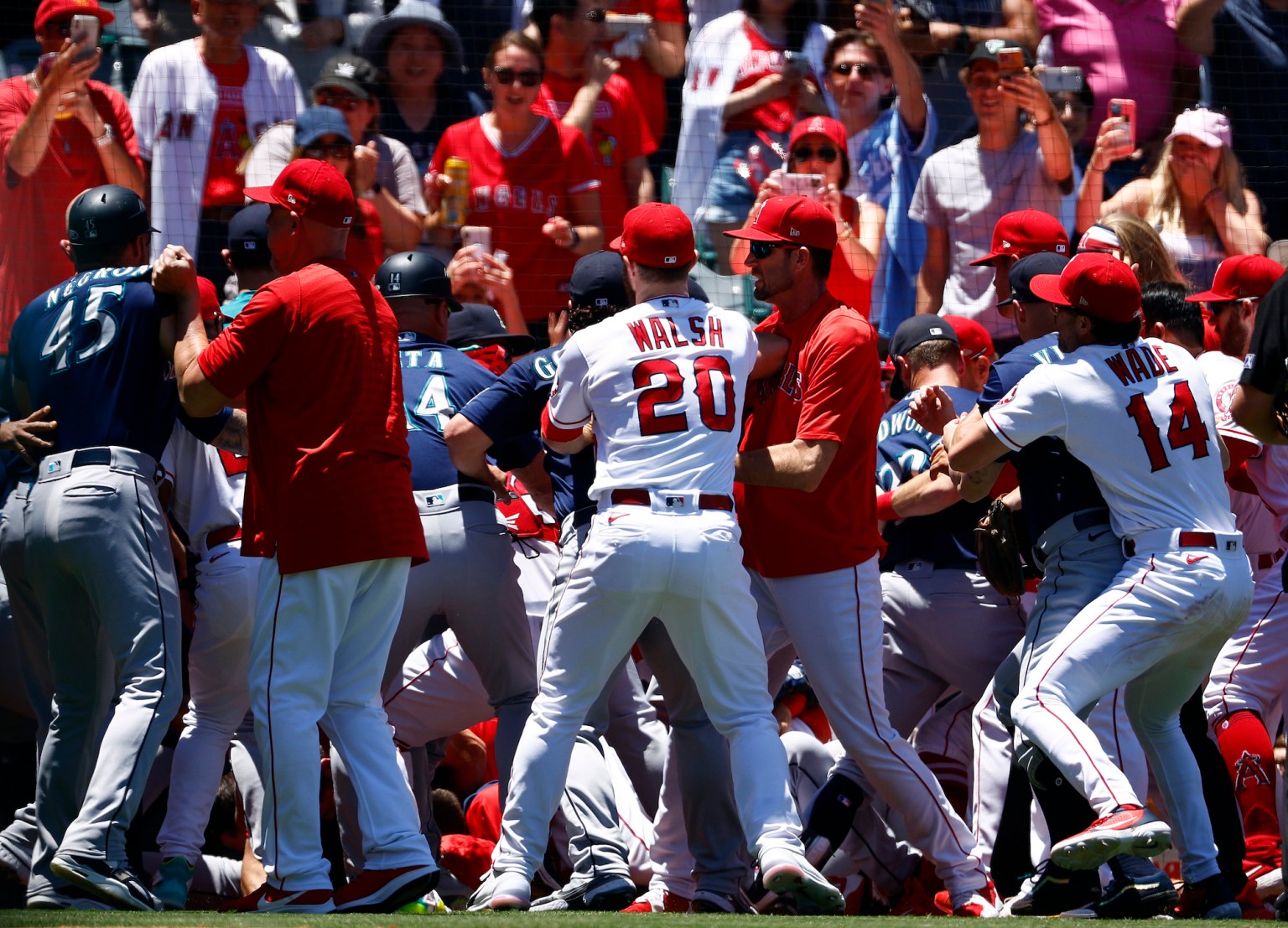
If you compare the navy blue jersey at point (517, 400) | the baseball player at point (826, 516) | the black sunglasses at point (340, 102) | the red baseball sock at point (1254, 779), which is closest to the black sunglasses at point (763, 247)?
the baseball player at point (826, 516)

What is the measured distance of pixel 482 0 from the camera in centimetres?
929

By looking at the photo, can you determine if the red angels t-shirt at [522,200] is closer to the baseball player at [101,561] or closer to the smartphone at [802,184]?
the smartphone at [802,184]

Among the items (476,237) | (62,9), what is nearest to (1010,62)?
(476,237)

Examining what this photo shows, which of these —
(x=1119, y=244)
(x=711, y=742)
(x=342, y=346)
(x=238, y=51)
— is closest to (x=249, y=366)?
(x=342, y=346)

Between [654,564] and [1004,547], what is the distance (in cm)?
120

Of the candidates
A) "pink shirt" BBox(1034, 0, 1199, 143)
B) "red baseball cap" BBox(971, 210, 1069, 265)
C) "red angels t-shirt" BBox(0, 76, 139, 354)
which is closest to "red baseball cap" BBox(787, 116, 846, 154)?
"pink shirt" BBox(1034, 0, 1199, 143)

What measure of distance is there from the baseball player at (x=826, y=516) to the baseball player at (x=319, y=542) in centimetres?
111

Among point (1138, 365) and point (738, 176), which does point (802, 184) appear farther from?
point (1138, 365)

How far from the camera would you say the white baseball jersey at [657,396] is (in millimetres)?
4539

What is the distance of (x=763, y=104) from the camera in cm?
884

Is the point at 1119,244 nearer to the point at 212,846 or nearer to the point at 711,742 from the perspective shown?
the point at 711,742

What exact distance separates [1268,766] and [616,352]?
2.70 metres

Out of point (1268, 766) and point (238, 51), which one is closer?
point (1268, 766)

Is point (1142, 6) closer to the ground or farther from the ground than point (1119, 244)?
farther from the ground
